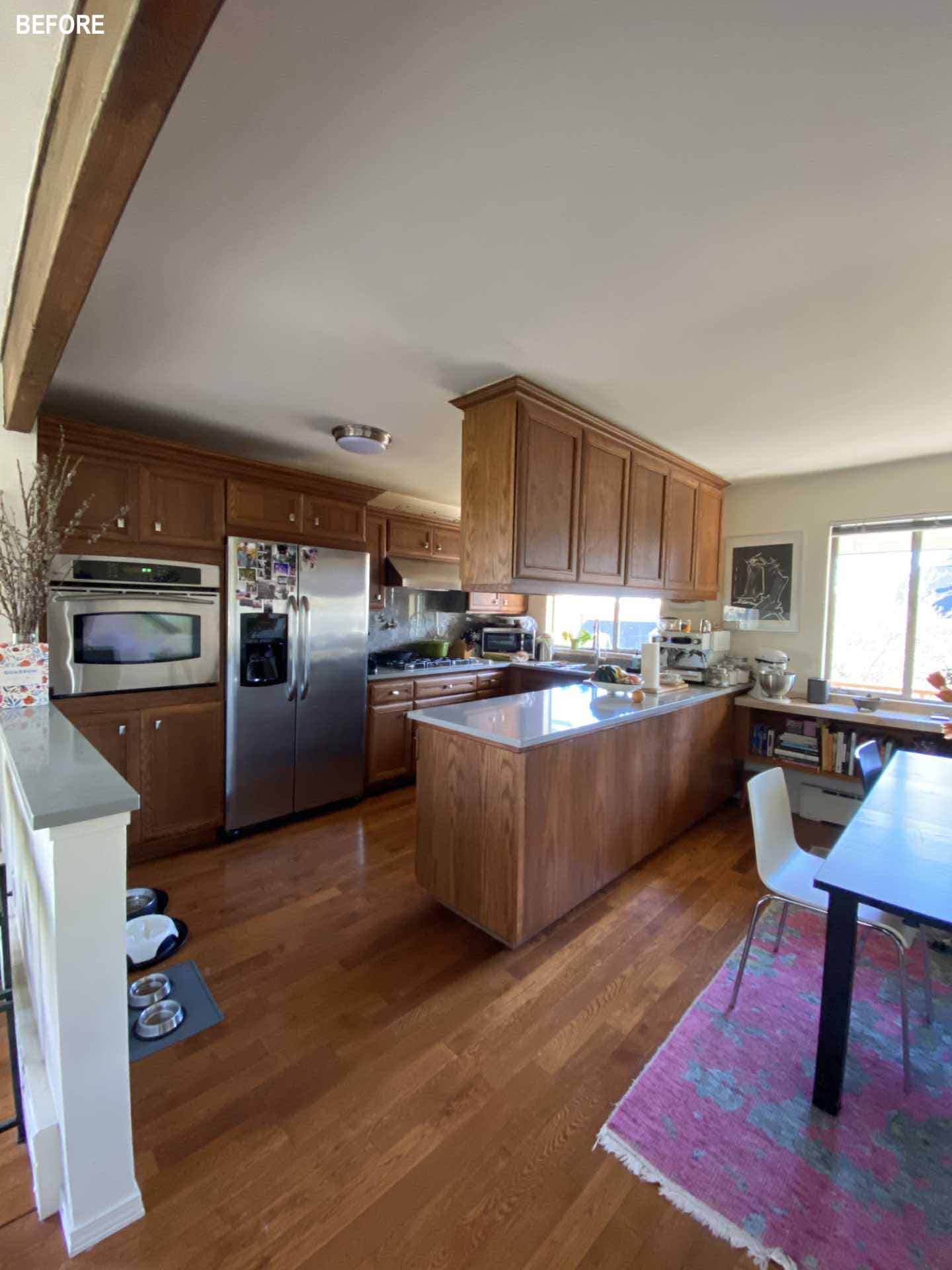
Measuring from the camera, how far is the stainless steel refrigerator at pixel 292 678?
297 centimetres

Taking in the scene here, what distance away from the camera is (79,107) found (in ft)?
2.89

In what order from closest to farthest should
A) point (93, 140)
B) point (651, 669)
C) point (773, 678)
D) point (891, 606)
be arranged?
point (93, 140), point (651, 669), point (891, 606), point (773, 678)

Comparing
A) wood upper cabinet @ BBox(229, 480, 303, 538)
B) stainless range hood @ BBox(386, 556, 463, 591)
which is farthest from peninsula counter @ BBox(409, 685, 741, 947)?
stainless range hood @ BBox(386, 556, 463, 591)

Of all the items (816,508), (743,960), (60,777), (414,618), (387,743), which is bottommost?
(743,960)

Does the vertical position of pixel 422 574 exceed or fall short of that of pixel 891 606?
it exceeds it

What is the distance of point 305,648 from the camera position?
323cm

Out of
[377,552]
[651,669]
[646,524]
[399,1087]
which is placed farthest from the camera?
[377,552]

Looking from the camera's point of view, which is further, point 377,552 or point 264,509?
point 377,552

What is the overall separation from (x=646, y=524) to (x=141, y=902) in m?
3.26

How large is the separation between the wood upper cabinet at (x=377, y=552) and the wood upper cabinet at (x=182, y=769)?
1609 mm

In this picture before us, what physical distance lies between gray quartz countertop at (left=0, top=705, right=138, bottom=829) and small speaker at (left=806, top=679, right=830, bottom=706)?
3799 mm

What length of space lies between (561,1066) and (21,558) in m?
2.60

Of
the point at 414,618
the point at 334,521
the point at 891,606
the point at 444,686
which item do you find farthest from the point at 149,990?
the point at 891,606

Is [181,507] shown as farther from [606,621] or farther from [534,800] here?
[606,621]
